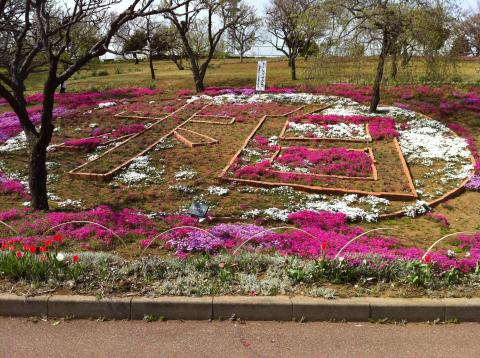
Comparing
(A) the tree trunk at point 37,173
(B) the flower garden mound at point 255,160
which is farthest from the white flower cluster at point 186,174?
(A) the tree trunk at point 37,173

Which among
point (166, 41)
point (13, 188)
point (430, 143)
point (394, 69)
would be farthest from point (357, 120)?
point (13, 188)

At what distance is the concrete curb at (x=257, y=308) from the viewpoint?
460 centimetres

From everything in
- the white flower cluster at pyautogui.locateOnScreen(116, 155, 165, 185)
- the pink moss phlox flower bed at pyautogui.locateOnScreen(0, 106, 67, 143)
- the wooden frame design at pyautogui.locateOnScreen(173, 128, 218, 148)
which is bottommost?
the white flower cluster at pyautogui.locateOnScreen(116, 155, 165, 185)

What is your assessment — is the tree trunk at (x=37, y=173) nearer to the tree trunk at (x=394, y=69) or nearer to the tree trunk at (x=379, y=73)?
the tree trunk at (x=379, y=73)

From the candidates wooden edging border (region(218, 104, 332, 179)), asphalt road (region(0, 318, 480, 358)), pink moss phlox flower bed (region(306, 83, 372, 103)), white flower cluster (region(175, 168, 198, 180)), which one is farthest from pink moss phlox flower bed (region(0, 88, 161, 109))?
asphalt road (region(0, 318, 480, 358))

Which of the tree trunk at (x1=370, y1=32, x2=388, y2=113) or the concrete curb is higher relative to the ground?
the tree trunk at (x1=370, y1=32, x2=388, y2=113)

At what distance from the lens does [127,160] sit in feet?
40.5

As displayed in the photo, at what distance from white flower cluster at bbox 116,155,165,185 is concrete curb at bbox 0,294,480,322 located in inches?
252

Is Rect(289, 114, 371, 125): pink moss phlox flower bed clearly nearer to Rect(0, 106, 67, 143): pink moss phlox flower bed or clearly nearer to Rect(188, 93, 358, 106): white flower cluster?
Rect(188, 93, 358, 106): white flower cluster

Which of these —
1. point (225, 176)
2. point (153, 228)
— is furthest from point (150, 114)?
point (153, 228)

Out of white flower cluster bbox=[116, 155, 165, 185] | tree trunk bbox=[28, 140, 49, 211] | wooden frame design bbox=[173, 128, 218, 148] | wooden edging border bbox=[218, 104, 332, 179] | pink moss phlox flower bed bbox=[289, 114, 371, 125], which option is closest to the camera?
tree trunk bbox=[28, 140, 49, 211]

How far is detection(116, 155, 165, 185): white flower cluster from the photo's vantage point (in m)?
11.0

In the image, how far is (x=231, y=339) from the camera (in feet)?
14.1

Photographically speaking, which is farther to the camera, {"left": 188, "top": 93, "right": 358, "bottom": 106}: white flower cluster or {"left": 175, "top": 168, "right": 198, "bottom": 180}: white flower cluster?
{"left": 188, "top": 93, "right": 358, "bottom": 106}: white flower cluster
